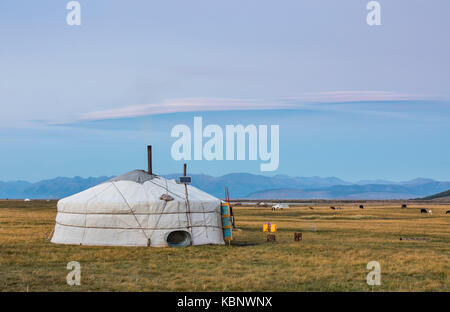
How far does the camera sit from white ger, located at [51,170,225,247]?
821 inches

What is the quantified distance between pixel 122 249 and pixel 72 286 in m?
7.27

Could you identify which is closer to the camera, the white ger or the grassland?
the grassland

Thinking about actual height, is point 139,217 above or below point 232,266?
above

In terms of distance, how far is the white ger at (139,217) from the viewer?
68.4ft

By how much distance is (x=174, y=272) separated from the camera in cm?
1459

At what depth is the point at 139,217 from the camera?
68.5 ft

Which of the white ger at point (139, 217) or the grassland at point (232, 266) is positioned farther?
the white ger at point (139, 217)

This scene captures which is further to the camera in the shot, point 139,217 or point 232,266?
point 139,217

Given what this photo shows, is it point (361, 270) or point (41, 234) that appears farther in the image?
point (41, 234)
